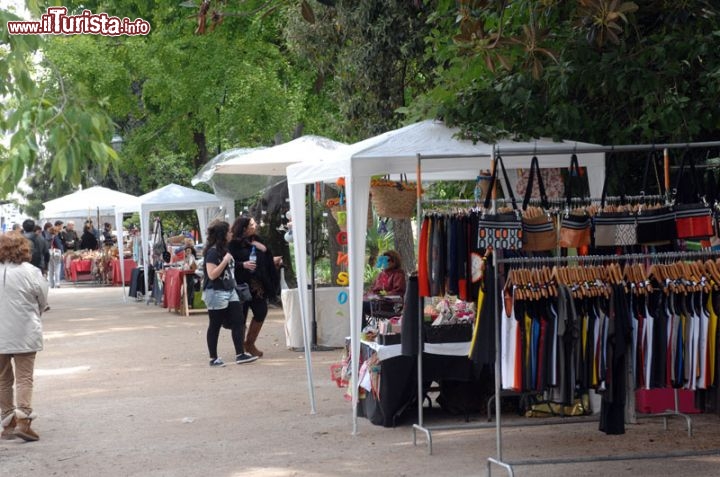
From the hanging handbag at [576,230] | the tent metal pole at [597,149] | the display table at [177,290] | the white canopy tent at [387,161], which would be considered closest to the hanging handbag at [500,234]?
the hanging handbag at [576,230]

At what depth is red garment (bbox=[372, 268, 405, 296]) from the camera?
38.3 feet

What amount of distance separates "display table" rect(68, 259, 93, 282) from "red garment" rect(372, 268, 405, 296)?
81.2ft

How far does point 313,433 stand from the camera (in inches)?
369

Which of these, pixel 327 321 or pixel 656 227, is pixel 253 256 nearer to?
pixel 327 321

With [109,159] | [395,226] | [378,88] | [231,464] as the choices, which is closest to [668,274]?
[231,464]

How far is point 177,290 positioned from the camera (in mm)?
22047

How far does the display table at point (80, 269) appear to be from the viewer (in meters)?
35.1

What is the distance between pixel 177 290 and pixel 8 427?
12544 mm

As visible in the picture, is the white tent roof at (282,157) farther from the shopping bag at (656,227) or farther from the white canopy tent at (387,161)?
the shopping bag at (656,227)

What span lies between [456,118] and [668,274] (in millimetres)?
2510

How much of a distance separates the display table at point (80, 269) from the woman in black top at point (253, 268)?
22.0m

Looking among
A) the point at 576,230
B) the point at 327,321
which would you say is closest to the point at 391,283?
the point at 327,321

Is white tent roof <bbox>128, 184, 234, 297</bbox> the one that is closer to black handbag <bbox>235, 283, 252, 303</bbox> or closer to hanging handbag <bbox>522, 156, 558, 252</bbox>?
black handbag <bbox>235, 283, 252, 303</bbox>

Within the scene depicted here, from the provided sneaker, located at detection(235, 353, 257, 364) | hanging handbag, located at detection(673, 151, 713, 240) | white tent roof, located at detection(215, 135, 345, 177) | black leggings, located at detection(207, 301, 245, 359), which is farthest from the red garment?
hanging handbag, located at detection(673, 151, 713, 240)
